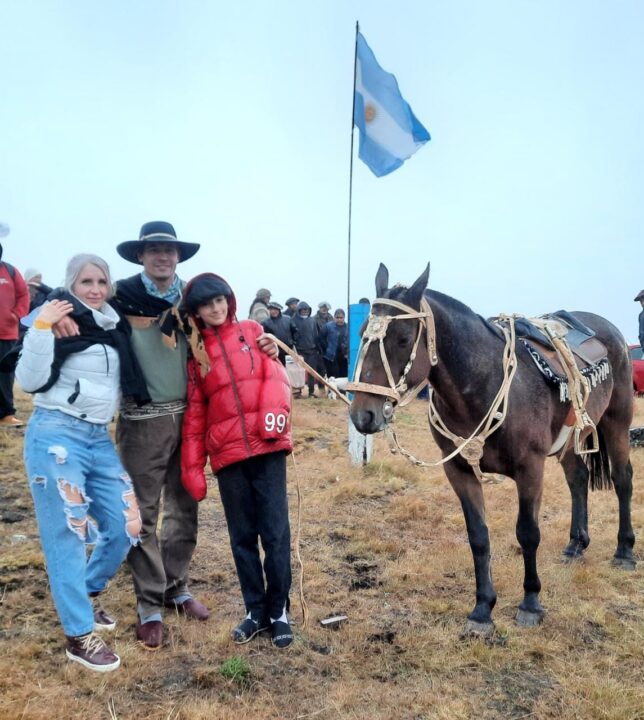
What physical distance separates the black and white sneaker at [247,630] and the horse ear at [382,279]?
2.12 meters

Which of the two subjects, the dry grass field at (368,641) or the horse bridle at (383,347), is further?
the horse bridle at (383,347)

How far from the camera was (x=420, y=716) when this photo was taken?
107 inches

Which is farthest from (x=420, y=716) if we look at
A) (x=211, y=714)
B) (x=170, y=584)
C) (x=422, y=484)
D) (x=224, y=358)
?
(x=422, y=484)

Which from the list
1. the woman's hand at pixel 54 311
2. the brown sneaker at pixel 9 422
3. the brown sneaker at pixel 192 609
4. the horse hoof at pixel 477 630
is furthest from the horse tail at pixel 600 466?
the brown sneaker at pixel 9 422

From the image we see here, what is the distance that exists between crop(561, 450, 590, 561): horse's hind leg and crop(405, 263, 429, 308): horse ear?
276 centimetres

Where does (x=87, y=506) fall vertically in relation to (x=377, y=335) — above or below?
below

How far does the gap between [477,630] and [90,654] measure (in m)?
2.26

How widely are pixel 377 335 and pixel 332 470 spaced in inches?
175

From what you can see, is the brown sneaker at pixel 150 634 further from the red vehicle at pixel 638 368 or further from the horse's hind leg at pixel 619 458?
the red vehicle at pixel 638 368

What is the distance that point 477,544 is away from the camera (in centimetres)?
382

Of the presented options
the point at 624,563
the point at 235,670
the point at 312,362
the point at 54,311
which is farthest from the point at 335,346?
the point at 54,311

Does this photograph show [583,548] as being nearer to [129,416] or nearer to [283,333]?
[129,416]

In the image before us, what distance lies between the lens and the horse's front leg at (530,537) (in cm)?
374

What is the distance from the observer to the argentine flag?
7672 mm
